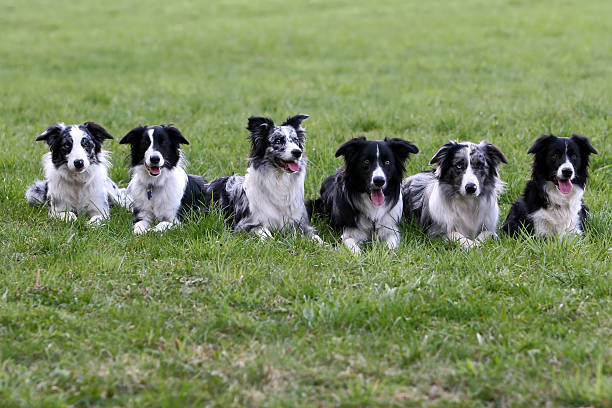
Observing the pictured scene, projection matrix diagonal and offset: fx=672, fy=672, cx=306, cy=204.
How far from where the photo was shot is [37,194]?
25.4 ft

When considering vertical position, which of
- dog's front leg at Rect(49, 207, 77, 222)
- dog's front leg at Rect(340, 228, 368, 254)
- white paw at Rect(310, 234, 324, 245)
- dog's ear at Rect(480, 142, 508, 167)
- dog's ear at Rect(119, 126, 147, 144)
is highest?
dog's ear at Rect(119, 126, 147, 144)

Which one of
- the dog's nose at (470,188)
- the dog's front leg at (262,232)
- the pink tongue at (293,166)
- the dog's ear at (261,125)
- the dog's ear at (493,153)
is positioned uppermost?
the dog's ear at (261,125)

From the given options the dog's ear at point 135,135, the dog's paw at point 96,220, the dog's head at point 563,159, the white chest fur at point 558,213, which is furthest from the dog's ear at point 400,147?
the dog's paw at point 96,220

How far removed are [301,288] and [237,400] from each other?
1.51m

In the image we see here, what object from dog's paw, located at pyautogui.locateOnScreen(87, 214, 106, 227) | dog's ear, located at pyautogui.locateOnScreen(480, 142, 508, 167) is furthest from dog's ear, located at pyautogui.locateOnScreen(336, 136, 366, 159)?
dog's paw, located at pyautogui.locateOnScreen(87, 214, 106, 227)

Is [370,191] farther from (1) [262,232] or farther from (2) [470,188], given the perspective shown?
(1) [262,232]

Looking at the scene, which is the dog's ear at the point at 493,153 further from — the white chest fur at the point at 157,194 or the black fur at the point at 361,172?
the white chest fur at the point at 157,194

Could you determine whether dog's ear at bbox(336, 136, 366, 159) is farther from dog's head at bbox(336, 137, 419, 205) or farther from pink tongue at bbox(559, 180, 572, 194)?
pink tongue at bbox(559, 180, 572, 194)

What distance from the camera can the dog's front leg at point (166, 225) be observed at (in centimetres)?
689

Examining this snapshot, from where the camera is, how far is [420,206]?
24.4 feet

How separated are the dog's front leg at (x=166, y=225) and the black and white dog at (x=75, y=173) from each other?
2.20ft

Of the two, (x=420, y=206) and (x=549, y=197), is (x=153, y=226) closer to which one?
(x=420, y=206)

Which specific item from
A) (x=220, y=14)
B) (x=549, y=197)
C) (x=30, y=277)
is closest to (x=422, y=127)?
(x=549, y=197)

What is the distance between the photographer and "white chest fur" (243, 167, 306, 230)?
7086 millimetres
